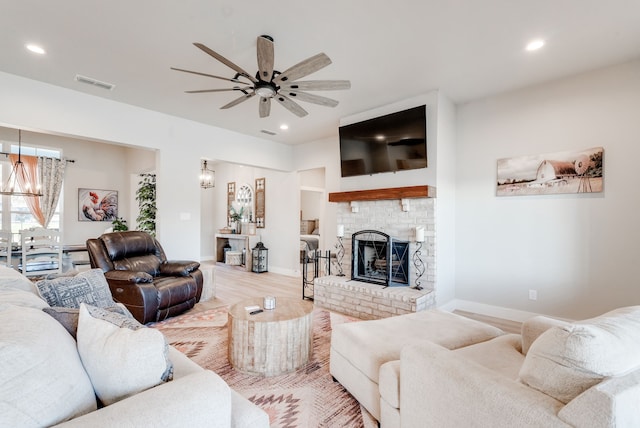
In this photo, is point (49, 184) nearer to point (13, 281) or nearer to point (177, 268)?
point (177, 268)

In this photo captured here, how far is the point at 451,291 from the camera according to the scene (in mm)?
4090

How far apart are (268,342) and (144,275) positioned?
6.16 feet

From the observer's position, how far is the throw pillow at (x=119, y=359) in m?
1.01

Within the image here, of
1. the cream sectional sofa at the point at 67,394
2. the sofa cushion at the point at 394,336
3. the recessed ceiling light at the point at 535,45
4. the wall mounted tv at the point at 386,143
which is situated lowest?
the sofa cushion at the point at 394,336

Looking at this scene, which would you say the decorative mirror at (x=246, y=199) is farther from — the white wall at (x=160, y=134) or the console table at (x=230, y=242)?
the white wall at (x=160, y=134)

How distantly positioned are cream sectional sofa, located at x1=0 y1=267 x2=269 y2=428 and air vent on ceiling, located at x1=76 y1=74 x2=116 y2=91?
10.6 ft

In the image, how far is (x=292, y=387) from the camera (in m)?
2.14

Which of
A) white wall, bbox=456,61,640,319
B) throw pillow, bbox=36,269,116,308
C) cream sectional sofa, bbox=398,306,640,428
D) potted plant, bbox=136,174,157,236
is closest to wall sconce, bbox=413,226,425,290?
white wall, bbox=456,61,640,319

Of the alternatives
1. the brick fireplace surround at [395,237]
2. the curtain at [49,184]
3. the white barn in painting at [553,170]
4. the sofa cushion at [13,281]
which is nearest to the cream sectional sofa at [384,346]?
the brick fireplace surround at [395,237]

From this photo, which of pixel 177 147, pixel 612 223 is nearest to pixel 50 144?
→ pixel 177 147

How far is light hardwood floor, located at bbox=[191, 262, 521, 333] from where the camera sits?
12.3 ft

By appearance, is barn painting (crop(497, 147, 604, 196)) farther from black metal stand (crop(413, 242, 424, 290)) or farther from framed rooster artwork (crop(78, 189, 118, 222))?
framed rooster artwork (crop(78, 189, 118, 222))

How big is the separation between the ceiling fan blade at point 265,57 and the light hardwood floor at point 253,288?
9.92 feet

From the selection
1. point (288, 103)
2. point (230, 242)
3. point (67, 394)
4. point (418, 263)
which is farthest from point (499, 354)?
point (230, 242)
